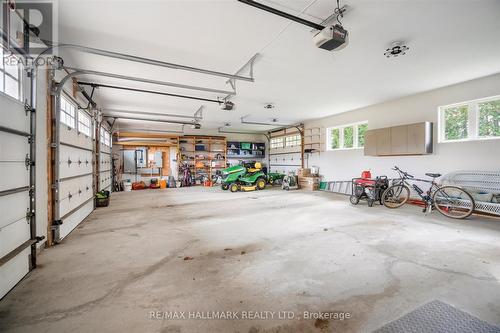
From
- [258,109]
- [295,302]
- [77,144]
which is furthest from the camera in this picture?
[258,109]

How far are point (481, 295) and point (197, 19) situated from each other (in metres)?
3.90

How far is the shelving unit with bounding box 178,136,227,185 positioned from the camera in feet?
35.1

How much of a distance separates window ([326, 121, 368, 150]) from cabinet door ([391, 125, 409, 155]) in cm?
132

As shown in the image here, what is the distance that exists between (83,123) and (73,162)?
139cm

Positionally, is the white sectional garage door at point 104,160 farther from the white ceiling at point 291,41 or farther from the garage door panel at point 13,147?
the garage door panel at point 13,147

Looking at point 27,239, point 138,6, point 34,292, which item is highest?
point 138,6

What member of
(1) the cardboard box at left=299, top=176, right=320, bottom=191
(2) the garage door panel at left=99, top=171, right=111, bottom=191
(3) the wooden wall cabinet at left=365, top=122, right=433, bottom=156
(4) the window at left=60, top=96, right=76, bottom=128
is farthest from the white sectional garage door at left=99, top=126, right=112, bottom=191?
(3) the wooden wall cabinet at left=365, top=122, right=433, bottom=156

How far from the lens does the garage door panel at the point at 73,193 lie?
324cm

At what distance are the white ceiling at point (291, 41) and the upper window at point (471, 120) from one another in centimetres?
64

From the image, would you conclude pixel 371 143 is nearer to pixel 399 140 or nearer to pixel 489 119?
pixel 399 140

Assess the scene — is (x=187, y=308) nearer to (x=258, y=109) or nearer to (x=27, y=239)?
(x=27, y=239)

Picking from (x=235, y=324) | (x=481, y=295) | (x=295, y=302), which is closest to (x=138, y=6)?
(x=235, y=324)

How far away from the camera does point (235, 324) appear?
1.46 metres

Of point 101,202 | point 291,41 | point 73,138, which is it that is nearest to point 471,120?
point 291,41
